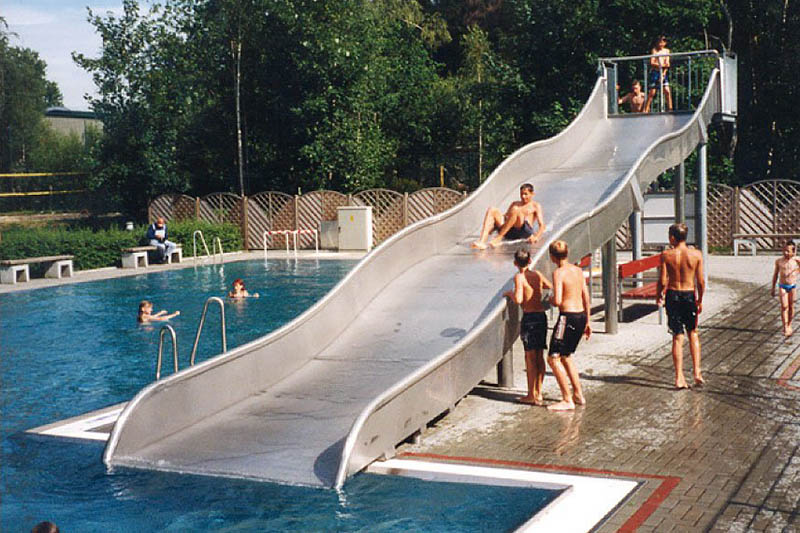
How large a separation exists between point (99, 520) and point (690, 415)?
5.64 m

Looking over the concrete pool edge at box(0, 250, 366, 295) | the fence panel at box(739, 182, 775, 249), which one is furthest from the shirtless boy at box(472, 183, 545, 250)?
the fence panel at box(739, 182, 775, 249)

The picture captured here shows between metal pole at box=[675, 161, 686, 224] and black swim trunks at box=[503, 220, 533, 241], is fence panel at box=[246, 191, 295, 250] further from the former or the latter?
black swim trunks at box=[503, 220, 533, 241]

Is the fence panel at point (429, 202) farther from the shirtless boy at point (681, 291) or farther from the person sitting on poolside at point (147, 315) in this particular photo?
the shirtless boy at point (681, 291)

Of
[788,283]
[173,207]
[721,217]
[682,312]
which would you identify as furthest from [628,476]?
[173,207]

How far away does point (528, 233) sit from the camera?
44.4ft

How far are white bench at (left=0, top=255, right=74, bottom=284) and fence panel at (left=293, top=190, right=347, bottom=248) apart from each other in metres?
9.84

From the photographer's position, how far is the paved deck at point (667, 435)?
6898 millimetres

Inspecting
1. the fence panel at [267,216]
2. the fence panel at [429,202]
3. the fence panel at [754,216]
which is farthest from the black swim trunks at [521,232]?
the fence panel at [267,216]

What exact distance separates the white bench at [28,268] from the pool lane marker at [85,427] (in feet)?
49.2

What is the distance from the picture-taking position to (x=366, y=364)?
10484mm

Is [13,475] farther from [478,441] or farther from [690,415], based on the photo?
[690,415]

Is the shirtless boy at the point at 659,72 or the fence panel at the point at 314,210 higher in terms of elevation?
the shirtless boy at the point at 659,72

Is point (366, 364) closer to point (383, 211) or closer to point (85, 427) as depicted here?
point (85, 427)

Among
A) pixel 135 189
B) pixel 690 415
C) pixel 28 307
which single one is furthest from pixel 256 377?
pixel 135 189
